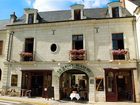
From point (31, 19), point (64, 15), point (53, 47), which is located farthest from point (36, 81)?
point (64, 15)

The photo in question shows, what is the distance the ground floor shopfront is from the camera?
15586mm

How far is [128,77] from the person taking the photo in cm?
1614

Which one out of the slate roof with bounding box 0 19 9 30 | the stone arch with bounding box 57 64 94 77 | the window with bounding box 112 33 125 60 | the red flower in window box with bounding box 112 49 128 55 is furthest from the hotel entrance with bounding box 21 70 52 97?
the slate roof with bounding box 0 19 9 30

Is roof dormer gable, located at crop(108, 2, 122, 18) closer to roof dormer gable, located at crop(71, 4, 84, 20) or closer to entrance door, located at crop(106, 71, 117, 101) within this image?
roof dormer gable, located at crop(71, 4, 84, 20)

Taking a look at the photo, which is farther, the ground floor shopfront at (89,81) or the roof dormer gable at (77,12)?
the roof dormer gable at (77,12)

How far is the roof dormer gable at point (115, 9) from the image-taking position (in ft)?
55.2

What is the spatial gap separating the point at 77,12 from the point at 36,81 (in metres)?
7.55

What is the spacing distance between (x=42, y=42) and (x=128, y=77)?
8144 mm

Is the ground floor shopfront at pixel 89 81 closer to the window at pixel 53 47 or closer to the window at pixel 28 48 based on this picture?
the window at pixel 28 48

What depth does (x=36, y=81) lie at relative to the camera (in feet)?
60.7

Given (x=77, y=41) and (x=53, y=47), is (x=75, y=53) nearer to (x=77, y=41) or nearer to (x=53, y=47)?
(x=77, y=41)

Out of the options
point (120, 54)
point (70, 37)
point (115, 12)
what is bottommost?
point (120, 54)

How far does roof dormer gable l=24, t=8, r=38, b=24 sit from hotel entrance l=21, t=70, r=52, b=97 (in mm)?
4838

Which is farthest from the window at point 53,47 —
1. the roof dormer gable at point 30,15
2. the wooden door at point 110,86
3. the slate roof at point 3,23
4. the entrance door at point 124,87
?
the slate roof at point 3,23
